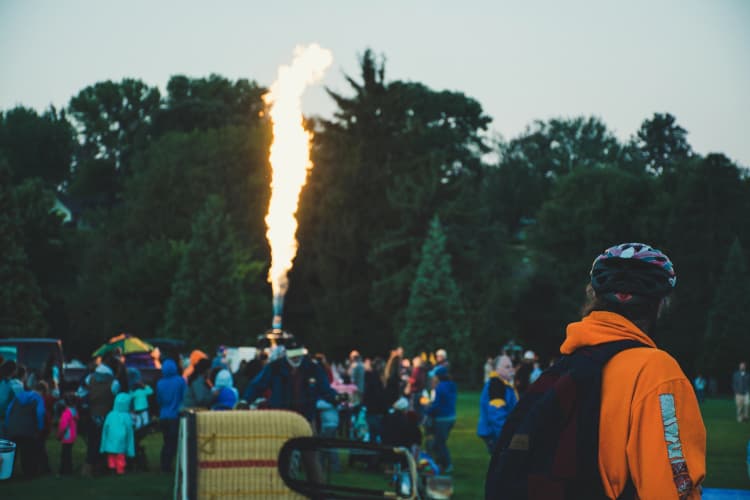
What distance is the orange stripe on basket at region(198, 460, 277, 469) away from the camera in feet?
20.9

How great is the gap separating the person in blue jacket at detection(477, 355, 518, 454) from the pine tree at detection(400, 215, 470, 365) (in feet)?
149

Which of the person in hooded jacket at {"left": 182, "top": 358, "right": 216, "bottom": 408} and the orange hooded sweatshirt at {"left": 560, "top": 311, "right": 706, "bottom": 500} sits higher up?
the orange hooded sweatshirt at {"left": 560, "top": 311, "right": 706, "bottom": 500}

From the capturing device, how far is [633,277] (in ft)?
11.6

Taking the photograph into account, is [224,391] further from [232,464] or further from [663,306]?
[663,306]

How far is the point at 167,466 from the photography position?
711 inches

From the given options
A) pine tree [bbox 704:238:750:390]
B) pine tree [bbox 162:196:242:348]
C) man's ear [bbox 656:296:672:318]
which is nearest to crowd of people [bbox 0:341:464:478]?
man's ear [bbox 656:296:672:318]

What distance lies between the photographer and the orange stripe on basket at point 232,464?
20.9 ft

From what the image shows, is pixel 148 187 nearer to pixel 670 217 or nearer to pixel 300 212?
Answer: pixel 300 212

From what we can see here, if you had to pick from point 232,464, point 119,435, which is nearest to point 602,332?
point 232,464

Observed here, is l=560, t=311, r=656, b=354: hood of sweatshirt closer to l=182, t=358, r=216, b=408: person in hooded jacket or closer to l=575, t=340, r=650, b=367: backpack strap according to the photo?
l=575, t=340, r=650, b=367: backpack strap

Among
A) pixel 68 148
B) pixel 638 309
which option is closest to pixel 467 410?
pixel 638 309

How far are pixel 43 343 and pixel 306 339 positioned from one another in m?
35.9

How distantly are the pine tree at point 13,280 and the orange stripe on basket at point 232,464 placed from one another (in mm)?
47526

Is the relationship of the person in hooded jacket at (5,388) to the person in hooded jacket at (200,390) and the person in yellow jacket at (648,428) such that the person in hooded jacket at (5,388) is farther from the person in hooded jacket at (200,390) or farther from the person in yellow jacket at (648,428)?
the person in yellow jacket at (648,428)
